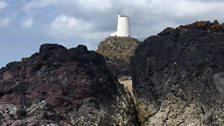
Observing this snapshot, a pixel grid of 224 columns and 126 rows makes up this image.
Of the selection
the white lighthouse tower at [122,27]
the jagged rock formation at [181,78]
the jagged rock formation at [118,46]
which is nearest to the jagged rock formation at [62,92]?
the jagged rock formation at [181,78]

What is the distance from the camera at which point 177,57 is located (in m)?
19.6

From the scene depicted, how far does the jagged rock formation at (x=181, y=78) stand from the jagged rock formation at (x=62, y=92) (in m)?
0.89

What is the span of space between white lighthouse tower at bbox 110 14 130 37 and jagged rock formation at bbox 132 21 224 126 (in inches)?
2733

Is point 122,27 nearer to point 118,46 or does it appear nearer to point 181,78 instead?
point 118,46

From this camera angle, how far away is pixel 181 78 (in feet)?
61.9

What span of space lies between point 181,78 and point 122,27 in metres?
75.0

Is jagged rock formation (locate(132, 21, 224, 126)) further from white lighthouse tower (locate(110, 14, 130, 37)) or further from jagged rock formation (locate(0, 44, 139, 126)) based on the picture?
white lighthouse tower (locate(110, 14, 130, 37))

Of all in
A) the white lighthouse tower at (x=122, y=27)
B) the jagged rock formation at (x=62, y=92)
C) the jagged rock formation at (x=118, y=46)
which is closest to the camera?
the jagged rock formation at (x=62, y=92)

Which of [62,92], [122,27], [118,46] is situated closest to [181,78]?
[62,92]

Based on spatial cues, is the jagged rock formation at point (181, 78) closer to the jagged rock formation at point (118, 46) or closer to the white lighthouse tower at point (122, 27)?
the jagged rock formation at point (118, 46)

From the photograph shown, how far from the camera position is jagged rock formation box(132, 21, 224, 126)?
723 inches

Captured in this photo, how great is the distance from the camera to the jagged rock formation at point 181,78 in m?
18.4

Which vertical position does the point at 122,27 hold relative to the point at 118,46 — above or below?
above

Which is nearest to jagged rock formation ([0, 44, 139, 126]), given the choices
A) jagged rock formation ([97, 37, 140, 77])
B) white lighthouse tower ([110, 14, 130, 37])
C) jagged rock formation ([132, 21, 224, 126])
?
jagged rock formation ([132, 21, 224, 126])
